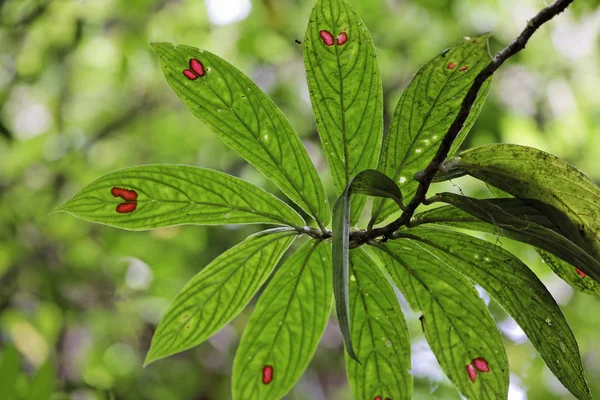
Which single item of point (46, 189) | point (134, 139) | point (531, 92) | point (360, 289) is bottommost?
point (360, 289)

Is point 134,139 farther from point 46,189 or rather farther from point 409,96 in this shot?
point 409,96

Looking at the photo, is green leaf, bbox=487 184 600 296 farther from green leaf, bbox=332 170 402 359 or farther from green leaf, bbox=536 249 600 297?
green leaf, bbox=332 170 402 359

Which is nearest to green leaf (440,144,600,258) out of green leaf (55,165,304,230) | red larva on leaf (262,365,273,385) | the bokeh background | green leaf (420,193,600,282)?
green leaf (420,193,600,282)

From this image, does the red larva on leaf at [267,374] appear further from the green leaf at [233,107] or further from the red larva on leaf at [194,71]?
the red larva on leaf at [194,71]

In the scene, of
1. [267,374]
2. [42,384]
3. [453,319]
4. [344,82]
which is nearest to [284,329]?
[267,374]

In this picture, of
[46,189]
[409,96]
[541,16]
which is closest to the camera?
[541,16]

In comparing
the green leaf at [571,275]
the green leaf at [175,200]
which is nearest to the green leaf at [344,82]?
the green leaf at [175,200]

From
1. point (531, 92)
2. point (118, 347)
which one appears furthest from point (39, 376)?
point (531, 92)
